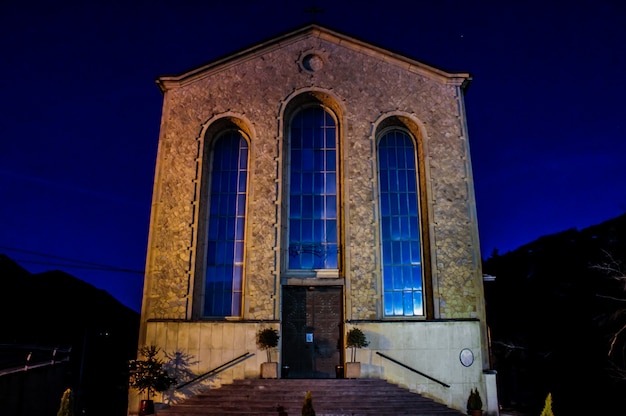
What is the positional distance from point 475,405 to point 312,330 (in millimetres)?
4577

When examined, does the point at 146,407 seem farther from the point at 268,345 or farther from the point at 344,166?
the point at 344,166

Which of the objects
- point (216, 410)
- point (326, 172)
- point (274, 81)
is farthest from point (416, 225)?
point (216, 410)

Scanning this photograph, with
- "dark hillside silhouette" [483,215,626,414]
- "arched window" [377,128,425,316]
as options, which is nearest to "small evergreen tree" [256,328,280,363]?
"arched window" [377,128,425,316]

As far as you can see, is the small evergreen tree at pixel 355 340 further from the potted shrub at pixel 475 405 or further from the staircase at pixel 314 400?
the potted shrub at pixel 475 405

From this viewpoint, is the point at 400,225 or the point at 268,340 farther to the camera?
the point at 400,225

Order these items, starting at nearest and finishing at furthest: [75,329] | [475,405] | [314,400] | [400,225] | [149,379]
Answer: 1. [314,400]
2. [475,405]
3. [149,379]
4. [400,225]
5. [75,329]

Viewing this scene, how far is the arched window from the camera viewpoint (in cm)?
1504

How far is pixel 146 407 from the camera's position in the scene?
41.4ft

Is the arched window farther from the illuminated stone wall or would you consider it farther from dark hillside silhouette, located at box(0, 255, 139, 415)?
dark hillside silhouette, located at box(0, 255, 139, 415)

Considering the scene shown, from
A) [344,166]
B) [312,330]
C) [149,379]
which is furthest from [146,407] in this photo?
[344,166]

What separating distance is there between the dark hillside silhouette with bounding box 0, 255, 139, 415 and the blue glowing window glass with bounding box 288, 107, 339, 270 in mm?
14182

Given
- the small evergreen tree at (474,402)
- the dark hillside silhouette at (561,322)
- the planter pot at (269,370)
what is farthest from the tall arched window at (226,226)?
the dark hillside silhouette at (561,322)

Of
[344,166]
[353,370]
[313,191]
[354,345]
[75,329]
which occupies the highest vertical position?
[344,166]

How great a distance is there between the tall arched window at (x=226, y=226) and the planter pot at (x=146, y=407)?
305 centimetres
